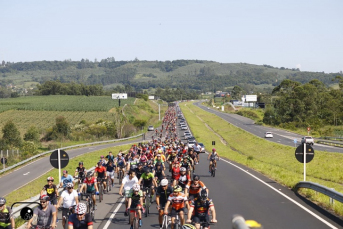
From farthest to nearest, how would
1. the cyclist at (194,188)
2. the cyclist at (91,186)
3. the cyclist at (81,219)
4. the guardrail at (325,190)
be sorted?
the cyclist at (91,186)
the guardrail at (325,190)
the cyclist at (194,188)
the cyclist at (81,219)

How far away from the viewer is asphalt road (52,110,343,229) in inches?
576

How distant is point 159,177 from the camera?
19016mm

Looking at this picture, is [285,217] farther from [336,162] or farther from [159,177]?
[336,162]

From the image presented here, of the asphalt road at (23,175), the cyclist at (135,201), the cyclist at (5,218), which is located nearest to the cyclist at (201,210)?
the cyclist at (135,201)

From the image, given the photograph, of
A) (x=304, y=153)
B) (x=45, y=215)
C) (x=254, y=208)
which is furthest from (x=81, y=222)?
(x=304, y=153)

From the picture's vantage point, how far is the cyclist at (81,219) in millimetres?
9000

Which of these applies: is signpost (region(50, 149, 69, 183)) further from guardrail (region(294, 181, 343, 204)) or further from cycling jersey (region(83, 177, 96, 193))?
guardrail (region(294, 181, 343, 204))

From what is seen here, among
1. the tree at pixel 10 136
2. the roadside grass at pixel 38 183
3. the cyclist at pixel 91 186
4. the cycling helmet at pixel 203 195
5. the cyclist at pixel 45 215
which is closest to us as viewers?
the cyclist at pixel 45 215

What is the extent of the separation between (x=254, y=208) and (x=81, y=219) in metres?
9.17

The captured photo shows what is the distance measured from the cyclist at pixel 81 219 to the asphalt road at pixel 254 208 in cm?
529

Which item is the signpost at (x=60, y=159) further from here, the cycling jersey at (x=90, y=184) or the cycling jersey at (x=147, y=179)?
the cycling jersey at (x=147, y=179)

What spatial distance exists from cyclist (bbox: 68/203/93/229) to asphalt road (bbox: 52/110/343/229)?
5.29m

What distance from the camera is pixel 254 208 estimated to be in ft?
56.0

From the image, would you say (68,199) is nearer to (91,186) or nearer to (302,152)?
(91,186)
